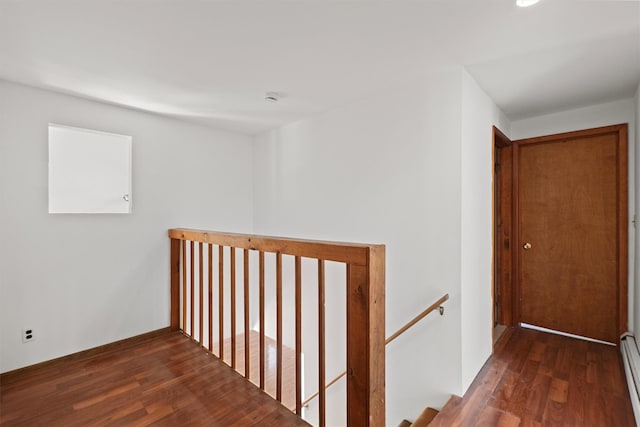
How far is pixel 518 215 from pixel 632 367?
1.55 meters

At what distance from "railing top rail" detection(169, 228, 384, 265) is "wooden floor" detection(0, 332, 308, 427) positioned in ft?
3.06

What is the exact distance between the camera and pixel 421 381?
2281 mm

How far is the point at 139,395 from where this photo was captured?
193cm

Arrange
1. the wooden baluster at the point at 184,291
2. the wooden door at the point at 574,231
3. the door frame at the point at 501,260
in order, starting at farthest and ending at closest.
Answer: the door frame at the point at 501,260
the wooden baluster at the point at 184,291
the wooden door at the point at 574,231

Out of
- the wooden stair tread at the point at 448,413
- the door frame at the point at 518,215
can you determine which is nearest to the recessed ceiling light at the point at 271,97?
the door frame at the point at 518,215

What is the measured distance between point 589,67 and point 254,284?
12.9 ft

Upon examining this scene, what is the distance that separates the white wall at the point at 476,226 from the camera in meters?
2.14

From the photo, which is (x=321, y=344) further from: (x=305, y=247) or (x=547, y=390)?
(x=547, y=390)

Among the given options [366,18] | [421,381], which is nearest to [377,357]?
[421,381]

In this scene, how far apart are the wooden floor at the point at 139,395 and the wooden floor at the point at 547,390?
1.22 metres

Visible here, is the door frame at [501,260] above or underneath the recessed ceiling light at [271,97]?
underneath

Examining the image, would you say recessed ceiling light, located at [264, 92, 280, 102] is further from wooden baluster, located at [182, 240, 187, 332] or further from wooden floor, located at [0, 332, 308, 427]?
wooden floor, located at [0, 332, 308, 427]

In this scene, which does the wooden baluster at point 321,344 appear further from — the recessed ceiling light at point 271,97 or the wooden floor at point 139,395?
the recessed ceiling light at point 271,97

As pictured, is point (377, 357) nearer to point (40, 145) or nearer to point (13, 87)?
point (40, 145)
